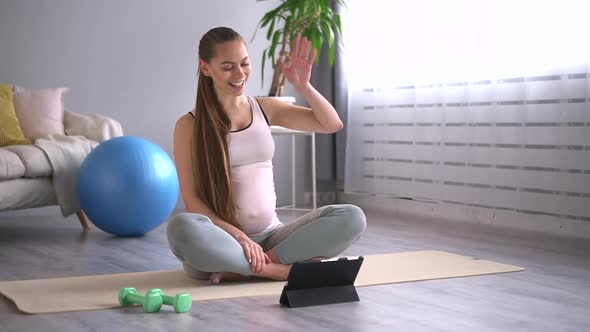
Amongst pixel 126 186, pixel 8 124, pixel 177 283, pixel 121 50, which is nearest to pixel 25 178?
pixel 8 124

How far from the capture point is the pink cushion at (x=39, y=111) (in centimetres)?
454

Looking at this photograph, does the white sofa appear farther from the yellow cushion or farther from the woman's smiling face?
the woman's smiling face

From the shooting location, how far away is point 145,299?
2398 mm

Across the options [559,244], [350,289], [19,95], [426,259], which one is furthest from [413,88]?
[350,289]

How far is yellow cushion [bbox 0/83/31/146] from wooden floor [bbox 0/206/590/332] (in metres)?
0.53

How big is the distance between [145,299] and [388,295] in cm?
72

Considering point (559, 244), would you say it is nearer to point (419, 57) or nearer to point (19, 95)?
point (419, 57)

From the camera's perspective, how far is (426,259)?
10.9 feet

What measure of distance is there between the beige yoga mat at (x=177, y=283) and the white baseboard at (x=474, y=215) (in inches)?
33.3

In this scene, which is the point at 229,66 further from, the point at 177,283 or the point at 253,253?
the point at 177,283

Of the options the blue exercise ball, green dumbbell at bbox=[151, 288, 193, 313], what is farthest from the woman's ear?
the blue exercise ball

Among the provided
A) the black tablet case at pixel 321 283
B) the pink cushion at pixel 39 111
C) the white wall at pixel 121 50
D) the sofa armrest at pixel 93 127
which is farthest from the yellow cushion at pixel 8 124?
the black tablet case at pixel 321 283

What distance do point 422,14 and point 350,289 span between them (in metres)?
2.57

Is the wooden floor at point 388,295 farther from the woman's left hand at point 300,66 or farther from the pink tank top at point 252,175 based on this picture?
the woman's left hand at point 300,66
